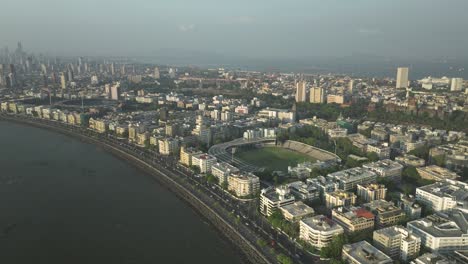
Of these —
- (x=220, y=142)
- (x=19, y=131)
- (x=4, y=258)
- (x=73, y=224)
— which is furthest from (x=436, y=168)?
(x=19, y=131)

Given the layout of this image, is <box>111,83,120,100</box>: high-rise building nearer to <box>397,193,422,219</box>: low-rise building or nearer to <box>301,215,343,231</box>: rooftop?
<box>301,215,343,231</box>: rooftop

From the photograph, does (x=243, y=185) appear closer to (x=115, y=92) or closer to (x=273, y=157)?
(x=273, y=157)

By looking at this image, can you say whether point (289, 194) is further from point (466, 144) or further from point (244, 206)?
point (466, 144)

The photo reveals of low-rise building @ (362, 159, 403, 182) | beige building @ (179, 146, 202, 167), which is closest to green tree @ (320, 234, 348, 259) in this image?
low-rise building @ (362, 159, 403, 182)

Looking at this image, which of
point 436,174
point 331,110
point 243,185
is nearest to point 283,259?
point 243,185

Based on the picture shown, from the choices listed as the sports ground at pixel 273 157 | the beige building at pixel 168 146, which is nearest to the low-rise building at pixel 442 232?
the sports ground at pixel 273 157

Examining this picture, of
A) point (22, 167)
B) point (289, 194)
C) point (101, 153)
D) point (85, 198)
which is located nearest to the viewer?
point (289, 194)
